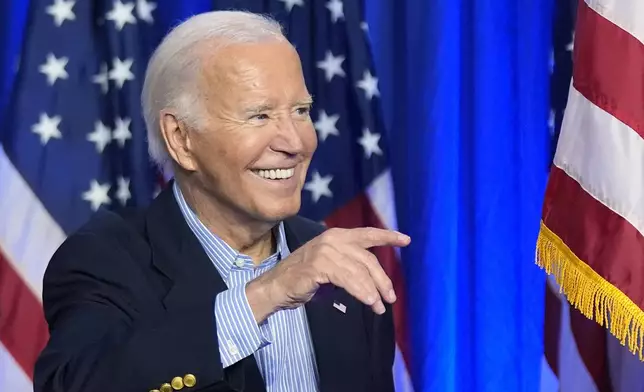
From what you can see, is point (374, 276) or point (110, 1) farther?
point (110, 1)

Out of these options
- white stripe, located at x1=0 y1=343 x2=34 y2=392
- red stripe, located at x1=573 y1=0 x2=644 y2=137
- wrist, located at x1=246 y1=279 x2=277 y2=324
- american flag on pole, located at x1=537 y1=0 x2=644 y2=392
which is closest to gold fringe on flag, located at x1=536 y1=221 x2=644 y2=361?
american flag on pole, located at x1=537 y1=0 x2=644 y2=392

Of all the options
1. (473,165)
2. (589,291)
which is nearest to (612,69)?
Result: (589,291)

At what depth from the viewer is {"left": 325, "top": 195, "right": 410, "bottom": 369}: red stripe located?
232 cm

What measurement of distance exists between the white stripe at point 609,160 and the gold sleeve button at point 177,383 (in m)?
0.99

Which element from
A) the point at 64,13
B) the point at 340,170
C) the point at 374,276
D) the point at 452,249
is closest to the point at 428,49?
the point at 340,170

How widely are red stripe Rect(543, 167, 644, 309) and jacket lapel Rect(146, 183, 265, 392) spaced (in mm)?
766

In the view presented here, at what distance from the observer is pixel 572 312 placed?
2.33 meters

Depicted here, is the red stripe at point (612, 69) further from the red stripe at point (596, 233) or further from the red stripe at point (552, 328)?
the red stripe at point (552, 328)

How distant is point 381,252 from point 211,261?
857 millimetres

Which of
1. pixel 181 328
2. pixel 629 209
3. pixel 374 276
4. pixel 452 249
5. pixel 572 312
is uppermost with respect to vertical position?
pixel 374 276

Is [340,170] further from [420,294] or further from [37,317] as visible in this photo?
[37,317]

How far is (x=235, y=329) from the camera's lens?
129 centimetres

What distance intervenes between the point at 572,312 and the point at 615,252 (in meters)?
0.61

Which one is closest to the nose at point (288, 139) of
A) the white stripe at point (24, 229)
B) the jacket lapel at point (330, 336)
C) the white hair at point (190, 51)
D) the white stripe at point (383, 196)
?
the white hair at point (190, 51)
